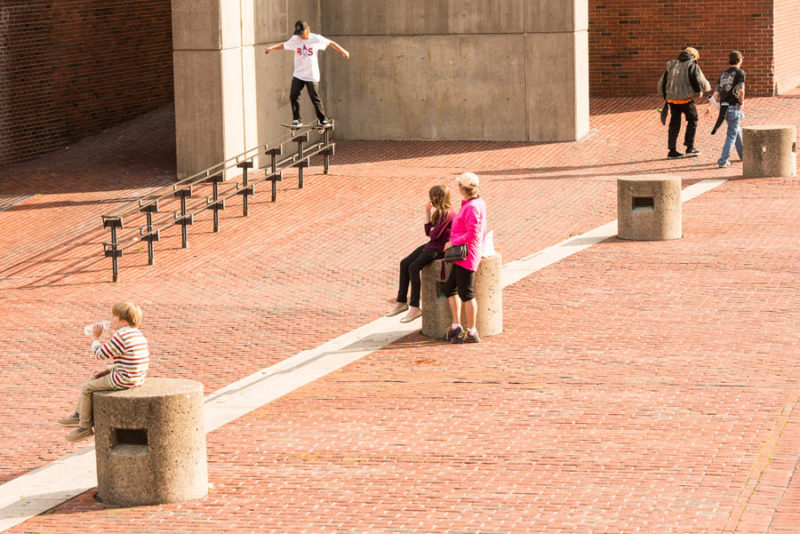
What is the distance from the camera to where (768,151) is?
69.7ft

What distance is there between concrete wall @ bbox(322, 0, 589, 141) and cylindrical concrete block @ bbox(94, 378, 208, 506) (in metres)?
16.8

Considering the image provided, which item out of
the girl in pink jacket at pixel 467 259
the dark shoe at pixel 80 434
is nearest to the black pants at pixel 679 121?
the girl in pink jacket at pixel 467 259

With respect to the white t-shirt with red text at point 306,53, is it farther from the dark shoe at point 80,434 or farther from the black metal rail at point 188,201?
the dark shoe at point 80,434

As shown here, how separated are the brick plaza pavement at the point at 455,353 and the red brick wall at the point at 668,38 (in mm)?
4684

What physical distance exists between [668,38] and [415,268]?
1751cm

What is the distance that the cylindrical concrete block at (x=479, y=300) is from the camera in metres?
13.2

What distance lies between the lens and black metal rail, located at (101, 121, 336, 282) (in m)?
18.5

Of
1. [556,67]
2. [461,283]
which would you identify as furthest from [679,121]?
[461,283]

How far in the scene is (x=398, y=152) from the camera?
25094mm

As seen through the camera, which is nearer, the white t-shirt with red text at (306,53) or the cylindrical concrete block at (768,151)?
the cylindrical concrete block at (768,151)

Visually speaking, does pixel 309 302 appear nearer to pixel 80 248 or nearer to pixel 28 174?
pixel 80 248

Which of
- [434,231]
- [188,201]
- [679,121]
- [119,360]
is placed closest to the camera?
[119,360]

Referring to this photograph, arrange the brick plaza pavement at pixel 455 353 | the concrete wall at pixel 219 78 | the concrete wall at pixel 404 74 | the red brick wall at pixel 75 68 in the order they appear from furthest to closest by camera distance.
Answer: the red brick wall at pixel 75 68 < the concrete wall at pixel 404 74 < the concrete wall at pixel 219 78 < the brick plaza pavement at pixel 455 353

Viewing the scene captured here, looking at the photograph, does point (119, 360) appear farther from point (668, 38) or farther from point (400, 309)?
point (668, 38)
